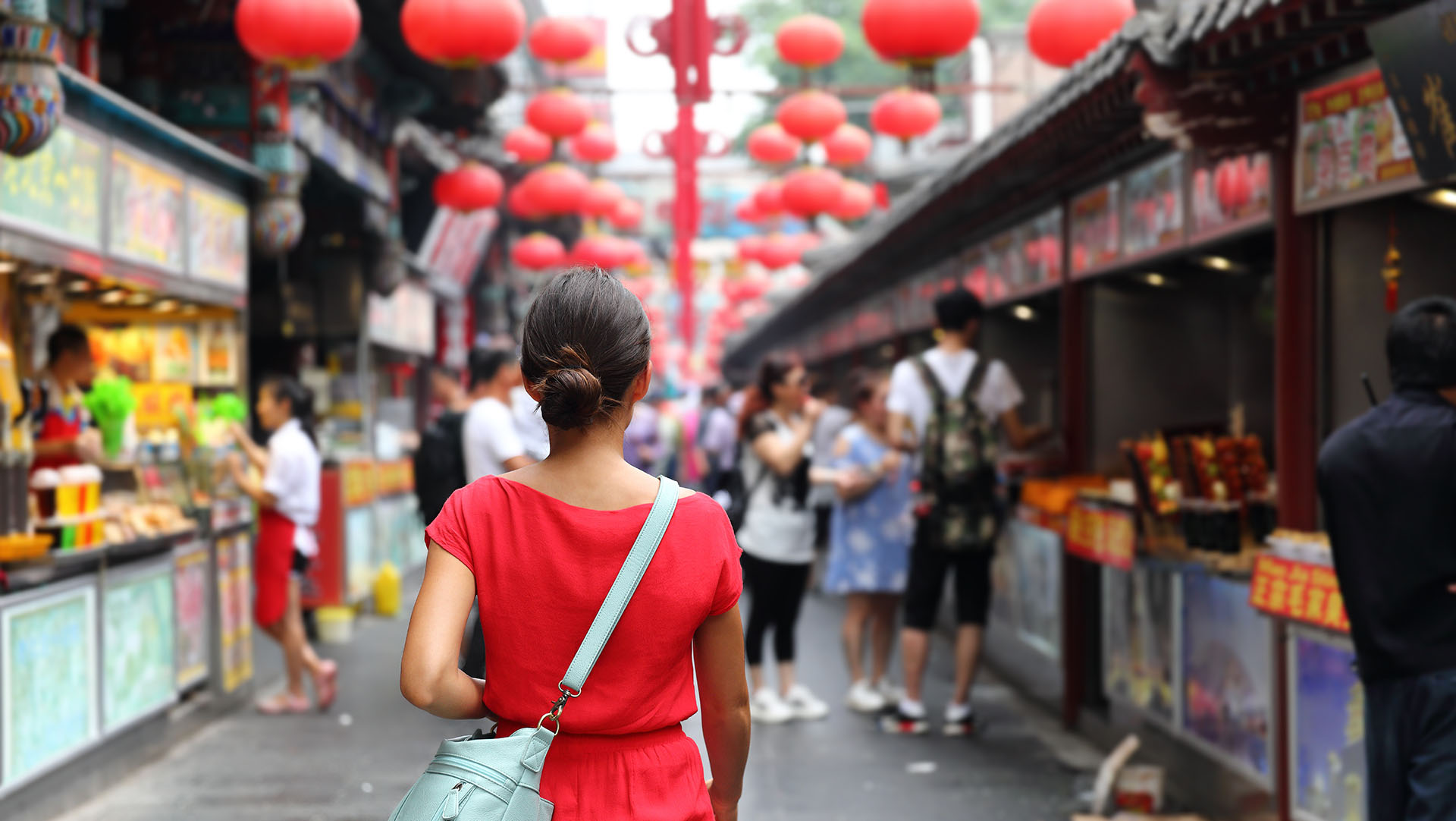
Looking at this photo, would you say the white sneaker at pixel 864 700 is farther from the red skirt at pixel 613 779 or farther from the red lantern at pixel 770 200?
the red skirt at pixel 613 779

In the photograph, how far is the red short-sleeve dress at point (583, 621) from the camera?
7.73ft

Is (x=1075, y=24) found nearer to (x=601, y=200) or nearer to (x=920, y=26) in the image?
(x=920, y=26)

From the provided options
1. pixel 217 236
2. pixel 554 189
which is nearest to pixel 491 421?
pixel 217 236

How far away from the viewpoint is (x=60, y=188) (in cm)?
673

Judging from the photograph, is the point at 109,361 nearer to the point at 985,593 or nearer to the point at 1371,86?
the point at 985,593

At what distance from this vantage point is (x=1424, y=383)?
3951 mm

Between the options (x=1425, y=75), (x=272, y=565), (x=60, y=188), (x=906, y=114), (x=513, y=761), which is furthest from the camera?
(x=906, y=114)

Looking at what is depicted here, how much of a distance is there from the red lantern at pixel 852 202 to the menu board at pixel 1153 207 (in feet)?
14.7

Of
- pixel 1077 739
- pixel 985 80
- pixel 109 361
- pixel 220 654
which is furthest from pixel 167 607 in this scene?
pixel 985 80

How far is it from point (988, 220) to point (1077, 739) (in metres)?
4.16

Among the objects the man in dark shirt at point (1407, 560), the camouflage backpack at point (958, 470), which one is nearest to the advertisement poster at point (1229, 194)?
the camouflage backpack at point (958, 470)

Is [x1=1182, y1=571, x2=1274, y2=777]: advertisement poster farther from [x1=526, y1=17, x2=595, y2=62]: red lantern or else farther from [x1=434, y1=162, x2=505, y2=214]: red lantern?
[x1=434, y1=162, x2=505, y2=214]: red lantern

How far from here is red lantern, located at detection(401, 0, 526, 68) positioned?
297 inches

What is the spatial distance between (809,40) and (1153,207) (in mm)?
3477
